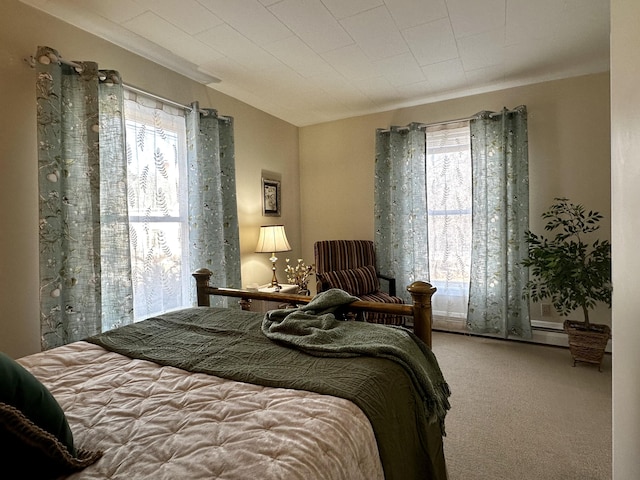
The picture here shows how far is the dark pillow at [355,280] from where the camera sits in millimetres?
3428

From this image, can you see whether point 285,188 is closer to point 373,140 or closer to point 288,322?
point 373,140

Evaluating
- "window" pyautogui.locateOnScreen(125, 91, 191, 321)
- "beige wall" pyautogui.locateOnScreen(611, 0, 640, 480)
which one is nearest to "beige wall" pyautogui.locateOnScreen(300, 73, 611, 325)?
"window" pyautogui.locateOnScreen(125, 91, 191, 321)

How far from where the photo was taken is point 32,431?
2.17ft

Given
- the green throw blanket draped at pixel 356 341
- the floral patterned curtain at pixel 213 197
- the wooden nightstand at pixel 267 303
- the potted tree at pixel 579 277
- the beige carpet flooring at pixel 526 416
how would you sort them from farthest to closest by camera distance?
1. the wooden nightstand at pixel 267 303
2. the floral patterned curtain at pixel 213 197
3. the potted tree at pixel 579 277
4. the beige carpet flooring at pixel 526 416
5. the green throw blanket draped at pixel 356 341

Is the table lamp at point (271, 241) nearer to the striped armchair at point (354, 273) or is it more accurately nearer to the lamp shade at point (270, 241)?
the lamp shade at point (270, 241)

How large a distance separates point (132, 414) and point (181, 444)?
0.84 feet

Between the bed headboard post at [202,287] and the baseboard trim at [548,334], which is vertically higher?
the bed headboard post at [202,287]

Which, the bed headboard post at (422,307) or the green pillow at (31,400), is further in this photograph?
the bed headboard post at (422,307)

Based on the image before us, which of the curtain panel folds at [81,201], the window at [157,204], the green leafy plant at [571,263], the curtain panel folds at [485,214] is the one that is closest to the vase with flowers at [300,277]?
the curtain panel folds at [485,214]

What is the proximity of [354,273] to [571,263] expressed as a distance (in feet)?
6.22

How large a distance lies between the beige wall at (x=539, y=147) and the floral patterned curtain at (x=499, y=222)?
18 cm

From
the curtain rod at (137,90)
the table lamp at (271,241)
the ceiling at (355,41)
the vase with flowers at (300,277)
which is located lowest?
the vase with flowers at (300,277)

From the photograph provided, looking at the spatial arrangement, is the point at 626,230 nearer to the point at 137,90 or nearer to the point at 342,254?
the point at 342,254

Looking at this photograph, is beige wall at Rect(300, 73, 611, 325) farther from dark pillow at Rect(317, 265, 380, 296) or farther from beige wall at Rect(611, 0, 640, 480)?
beige wall at Rect(611, 0, 640, 480)
